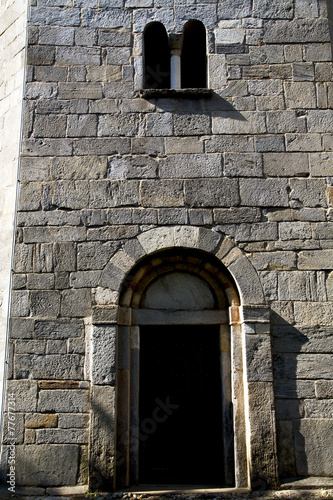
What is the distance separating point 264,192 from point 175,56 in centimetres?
178

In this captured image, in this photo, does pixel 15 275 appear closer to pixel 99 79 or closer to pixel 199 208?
pixel 199 208

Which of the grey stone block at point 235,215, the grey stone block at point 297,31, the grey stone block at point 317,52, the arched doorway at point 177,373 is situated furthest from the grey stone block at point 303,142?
the arched doorway at point 177,373

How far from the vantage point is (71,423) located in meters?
4.03

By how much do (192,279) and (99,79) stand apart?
2.31m

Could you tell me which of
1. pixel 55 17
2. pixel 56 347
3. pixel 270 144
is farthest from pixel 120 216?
pixel 55 17

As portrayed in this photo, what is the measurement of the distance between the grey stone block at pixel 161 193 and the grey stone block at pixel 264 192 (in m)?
0.63

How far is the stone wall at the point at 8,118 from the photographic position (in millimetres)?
4504

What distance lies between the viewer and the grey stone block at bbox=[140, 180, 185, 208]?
4465mm

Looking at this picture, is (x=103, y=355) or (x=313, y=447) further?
(x=103, y=355)

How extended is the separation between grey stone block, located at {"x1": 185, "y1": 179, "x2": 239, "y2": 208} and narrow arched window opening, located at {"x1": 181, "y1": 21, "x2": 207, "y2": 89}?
1291 mm

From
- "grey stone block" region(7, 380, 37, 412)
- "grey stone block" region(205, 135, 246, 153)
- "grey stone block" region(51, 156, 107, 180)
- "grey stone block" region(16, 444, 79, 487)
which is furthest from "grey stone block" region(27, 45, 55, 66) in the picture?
"grey stone block" region(16, 444, 79, 487)

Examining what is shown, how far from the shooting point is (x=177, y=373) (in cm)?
441

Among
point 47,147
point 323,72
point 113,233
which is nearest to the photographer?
point 113,233

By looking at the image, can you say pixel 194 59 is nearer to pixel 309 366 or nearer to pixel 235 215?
pixel 235 215
